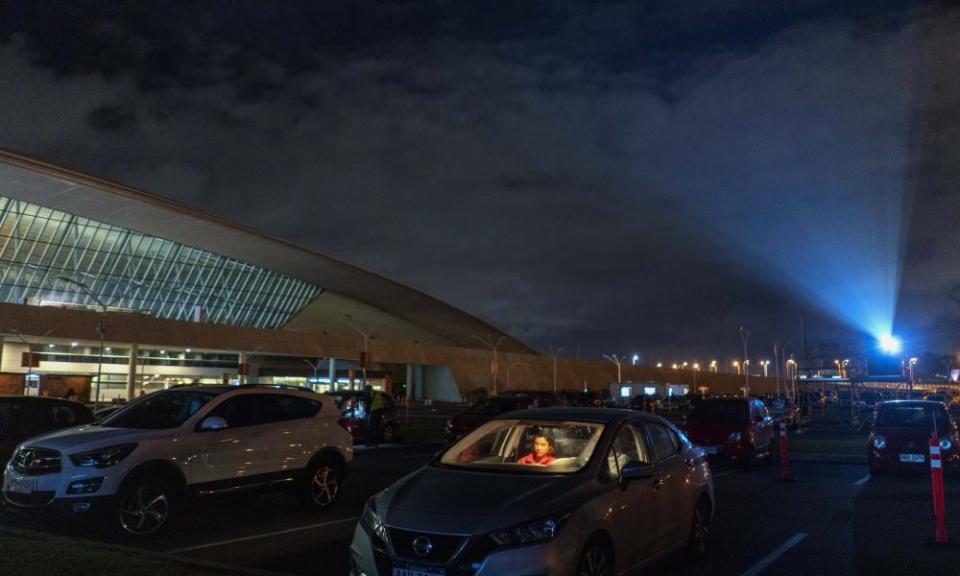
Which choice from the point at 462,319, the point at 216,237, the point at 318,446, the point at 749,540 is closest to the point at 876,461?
the point at 749,540

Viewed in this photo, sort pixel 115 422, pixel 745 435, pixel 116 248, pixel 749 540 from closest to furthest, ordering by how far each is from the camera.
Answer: pixel 749 540, pixel 115 422, pixel 745 435, pixel 116 248

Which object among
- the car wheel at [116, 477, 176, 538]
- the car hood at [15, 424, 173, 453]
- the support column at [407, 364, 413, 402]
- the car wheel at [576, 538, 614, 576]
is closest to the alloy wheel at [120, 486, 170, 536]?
the car wheel at [116, 477, 176, 538]

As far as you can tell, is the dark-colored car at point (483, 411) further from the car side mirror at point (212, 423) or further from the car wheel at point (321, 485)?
the car side mirror at point (212, 423)

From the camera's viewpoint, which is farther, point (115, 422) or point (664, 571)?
Result: point (115, 422)

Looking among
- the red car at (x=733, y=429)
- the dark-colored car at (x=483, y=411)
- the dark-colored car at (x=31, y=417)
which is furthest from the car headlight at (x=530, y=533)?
the dark-colored car at (x=483, y=411)

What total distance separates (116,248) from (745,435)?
2626 inches

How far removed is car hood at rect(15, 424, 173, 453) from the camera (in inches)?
354

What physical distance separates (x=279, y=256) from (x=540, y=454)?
256 feet

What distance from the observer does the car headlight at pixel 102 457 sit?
8867mm

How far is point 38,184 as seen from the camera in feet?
193

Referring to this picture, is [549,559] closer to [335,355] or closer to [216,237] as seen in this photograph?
[335,355]

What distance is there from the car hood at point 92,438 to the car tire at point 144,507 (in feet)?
1.72

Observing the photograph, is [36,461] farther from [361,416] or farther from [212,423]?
[361,416]

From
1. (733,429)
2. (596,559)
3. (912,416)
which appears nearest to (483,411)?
(733,429)
